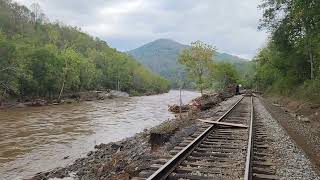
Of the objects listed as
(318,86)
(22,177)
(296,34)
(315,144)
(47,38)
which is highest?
(47,38)

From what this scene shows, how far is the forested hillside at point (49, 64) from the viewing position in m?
69.8

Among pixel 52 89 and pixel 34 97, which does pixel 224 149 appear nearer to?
pixel 34 97

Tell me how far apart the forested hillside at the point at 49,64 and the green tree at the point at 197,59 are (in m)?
27.7

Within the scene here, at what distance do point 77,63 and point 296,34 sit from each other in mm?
63283

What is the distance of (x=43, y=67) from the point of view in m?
81.2

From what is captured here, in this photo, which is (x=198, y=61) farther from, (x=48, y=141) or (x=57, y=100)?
(x=48, y=141)

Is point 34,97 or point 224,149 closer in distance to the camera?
point 224,149

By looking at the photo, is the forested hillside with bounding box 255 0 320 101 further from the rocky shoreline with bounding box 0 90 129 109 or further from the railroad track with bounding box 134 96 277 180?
the rocky shoreline with bounding box 0 90 129 109

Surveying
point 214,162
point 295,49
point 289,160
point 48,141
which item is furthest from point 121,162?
point 295,49

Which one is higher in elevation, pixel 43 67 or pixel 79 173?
pixel 43 67

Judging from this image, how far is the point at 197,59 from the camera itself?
7475 cm

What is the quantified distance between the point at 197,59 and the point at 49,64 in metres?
30.0

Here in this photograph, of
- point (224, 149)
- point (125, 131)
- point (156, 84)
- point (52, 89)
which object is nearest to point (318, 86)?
point (125, 131)

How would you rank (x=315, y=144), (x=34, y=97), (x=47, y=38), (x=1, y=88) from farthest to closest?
(x=47, y=38) → (x=34, y=97) → (x=1, y=88) → (x=315, y=144)
